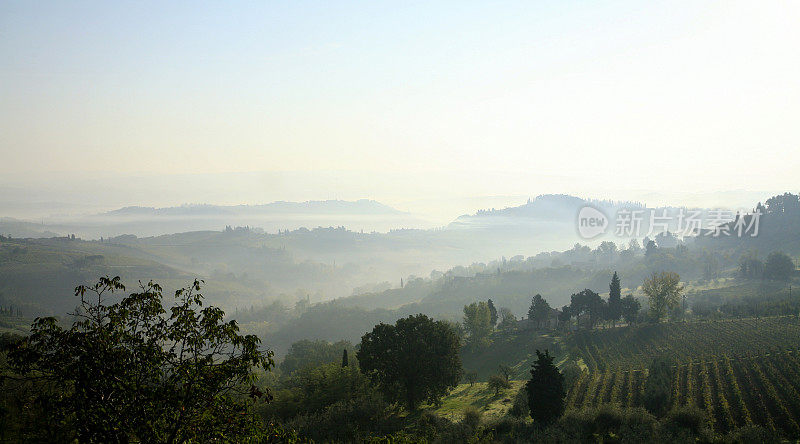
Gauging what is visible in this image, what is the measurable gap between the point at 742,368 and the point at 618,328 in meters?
49.0

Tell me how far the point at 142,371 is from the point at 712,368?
80.0 meters

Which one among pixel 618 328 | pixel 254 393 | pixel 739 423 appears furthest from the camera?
pixel 618 328

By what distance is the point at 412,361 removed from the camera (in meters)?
54.9

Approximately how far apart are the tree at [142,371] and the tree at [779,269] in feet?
757

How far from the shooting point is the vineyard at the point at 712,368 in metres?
48.5

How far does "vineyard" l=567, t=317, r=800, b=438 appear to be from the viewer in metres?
48.5

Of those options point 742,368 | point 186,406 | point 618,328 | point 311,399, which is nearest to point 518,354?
point 618,328

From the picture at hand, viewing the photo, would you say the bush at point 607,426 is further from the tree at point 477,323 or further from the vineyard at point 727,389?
the tree at point 477,323

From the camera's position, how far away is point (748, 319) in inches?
4168

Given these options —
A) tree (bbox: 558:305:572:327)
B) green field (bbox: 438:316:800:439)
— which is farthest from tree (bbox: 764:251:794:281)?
tree (bbox: 558:305:572:327)

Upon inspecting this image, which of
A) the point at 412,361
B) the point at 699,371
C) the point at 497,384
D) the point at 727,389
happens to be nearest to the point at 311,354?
the point at 497,384

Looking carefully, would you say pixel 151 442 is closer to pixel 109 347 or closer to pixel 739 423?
pixel 109 347

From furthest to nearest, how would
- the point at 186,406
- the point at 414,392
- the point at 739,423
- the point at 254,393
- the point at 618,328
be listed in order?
the point at 618,328 < the point at 414,392 < the point at 739,423 < the point at 186,406 < the point at 254,393

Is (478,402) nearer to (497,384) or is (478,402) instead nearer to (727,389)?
(497,384)
